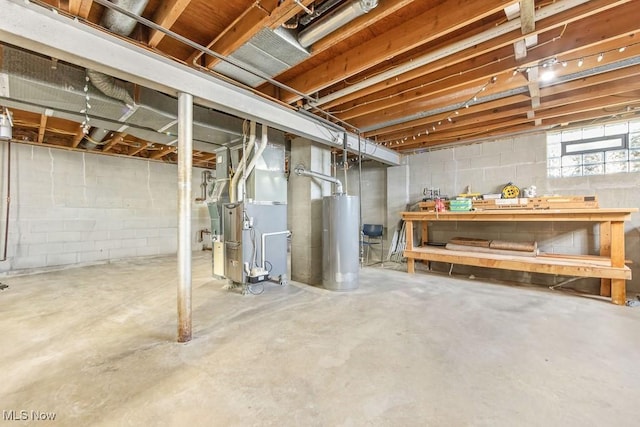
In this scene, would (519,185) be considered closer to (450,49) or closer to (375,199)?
(375,199)

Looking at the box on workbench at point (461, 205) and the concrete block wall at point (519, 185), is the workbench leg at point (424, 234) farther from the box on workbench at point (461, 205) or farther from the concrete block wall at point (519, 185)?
the box on workbench at point (461, 205)

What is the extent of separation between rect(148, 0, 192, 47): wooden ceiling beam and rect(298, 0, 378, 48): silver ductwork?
0.84m

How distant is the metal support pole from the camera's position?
85.7 inches

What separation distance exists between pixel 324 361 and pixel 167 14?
2.69m

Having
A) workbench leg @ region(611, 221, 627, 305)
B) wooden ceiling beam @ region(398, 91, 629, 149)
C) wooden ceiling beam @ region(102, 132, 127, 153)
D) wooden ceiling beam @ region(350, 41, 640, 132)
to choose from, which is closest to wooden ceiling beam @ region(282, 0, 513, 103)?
wooden ceiling beam @ region(350, 41, 640, 132)

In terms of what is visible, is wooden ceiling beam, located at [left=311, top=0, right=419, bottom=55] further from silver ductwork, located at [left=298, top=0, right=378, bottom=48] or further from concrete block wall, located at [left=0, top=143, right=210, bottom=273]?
concrete block wall, located at [left=0, top=143, right=210, bottom=273]

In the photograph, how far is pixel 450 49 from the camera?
88.0 inches

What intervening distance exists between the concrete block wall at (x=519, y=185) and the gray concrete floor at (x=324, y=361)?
3.63ft

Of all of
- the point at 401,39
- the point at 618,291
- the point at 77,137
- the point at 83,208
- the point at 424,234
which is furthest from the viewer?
the point at 83,208

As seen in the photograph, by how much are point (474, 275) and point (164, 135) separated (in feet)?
17.7

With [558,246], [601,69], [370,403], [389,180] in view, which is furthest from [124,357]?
[558,246]

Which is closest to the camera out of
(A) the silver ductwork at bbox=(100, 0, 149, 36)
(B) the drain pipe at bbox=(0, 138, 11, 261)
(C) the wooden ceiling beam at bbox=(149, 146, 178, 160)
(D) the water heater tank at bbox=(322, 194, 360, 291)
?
(A) the silver ductwork at bbox=(100, 0, 149, 36)

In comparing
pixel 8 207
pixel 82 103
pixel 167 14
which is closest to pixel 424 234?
Answer: pixel 167 14

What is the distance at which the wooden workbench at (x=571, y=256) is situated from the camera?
3.04 meters
